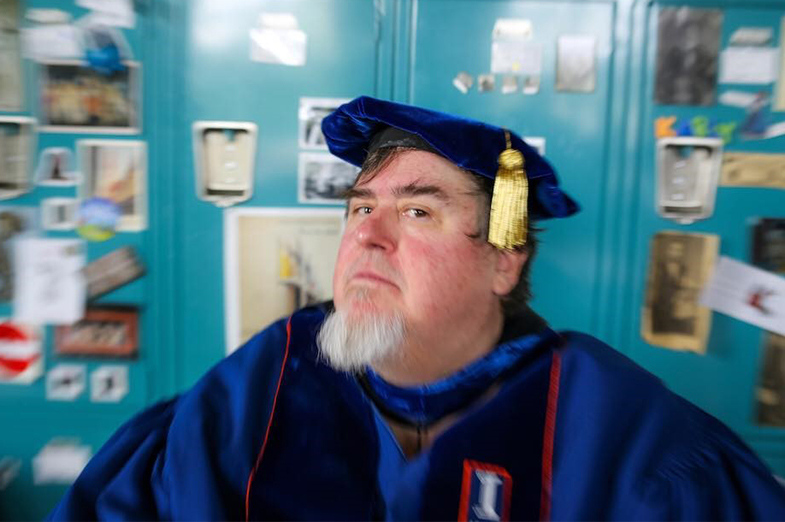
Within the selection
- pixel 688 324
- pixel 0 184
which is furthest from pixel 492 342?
pixel 0 184

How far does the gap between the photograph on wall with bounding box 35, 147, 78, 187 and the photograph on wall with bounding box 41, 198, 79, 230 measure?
4 cm

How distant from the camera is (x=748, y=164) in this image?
3.56ft

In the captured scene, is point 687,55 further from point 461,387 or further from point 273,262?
point 273,262

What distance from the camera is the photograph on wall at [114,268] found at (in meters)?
1.12

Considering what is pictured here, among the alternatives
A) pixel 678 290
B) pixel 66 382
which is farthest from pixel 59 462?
pixel 678 290

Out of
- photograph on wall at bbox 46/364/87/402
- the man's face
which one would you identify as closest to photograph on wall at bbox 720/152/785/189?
the man's face

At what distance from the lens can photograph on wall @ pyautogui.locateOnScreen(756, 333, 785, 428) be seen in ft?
3.62

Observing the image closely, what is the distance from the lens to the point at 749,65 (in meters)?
1.07

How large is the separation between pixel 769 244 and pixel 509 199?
0.80 m

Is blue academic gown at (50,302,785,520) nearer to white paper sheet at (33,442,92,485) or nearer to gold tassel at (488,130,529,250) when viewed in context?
gold tassel at (488,130,529,250)

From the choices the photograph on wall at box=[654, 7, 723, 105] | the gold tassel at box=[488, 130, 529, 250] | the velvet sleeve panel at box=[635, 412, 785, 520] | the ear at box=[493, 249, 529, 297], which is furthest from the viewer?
the photograph on wall at box=[654, 7, 723, 105]

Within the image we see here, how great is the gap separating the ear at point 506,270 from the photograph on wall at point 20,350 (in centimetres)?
117

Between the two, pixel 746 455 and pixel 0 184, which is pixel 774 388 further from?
pixel 0 184

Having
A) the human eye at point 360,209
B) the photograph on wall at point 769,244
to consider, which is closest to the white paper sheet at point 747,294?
the photograph on wall at point 769,244
